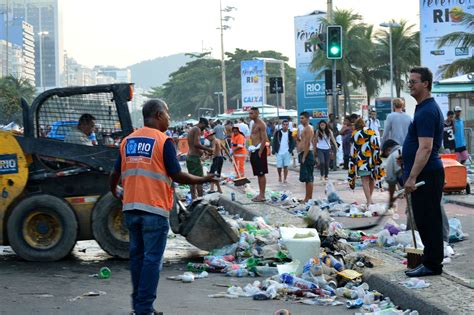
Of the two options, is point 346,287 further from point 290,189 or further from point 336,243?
point 290,189

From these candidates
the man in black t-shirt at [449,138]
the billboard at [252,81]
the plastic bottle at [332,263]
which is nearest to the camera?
the plastic bottle at [332,263]

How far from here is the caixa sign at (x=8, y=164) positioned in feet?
33.2

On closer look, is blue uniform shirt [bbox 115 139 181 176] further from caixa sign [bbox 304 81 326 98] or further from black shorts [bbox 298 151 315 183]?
caixa sign [bbox 304 81 326 98]

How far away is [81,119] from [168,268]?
2097mm

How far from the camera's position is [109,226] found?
10.3 meters

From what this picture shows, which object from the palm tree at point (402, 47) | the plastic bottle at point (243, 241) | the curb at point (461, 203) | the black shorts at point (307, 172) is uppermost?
the palm tree at point (402, 47)

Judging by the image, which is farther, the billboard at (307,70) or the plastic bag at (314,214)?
the billboard at (307,70)

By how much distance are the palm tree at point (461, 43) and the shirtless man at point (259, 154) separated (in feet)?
68.0

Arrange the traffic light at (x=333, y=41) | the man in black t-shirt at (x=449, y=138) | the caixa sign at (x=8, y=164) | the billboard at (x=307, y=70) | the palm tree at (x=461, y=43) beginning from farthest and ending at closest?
the billboard at (x=307, y=70) < the palm tree at (x=461, y=43) < the man in black t-shirt at (x=449, y=138) < the traffic light at (x=333, y=41) < the caixa sign at (x=8, y=164)

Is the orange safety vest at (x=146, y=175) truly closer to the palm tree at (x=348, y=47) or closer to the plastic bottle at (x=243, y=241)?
the plastic bottle at (x=243, y=241)

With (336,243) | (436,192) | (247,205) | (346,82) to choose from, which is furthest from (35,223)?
(346,82)

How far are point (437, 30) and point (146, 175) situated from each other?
34.6 meters

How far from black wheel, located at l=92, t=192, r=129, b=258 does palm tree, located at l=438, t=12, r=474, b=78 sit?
27520mm

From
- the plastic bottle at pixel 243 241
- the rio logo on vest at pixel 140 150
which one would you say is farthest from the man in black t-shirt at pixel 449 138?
the rio logo on vest at pixel 140 150
